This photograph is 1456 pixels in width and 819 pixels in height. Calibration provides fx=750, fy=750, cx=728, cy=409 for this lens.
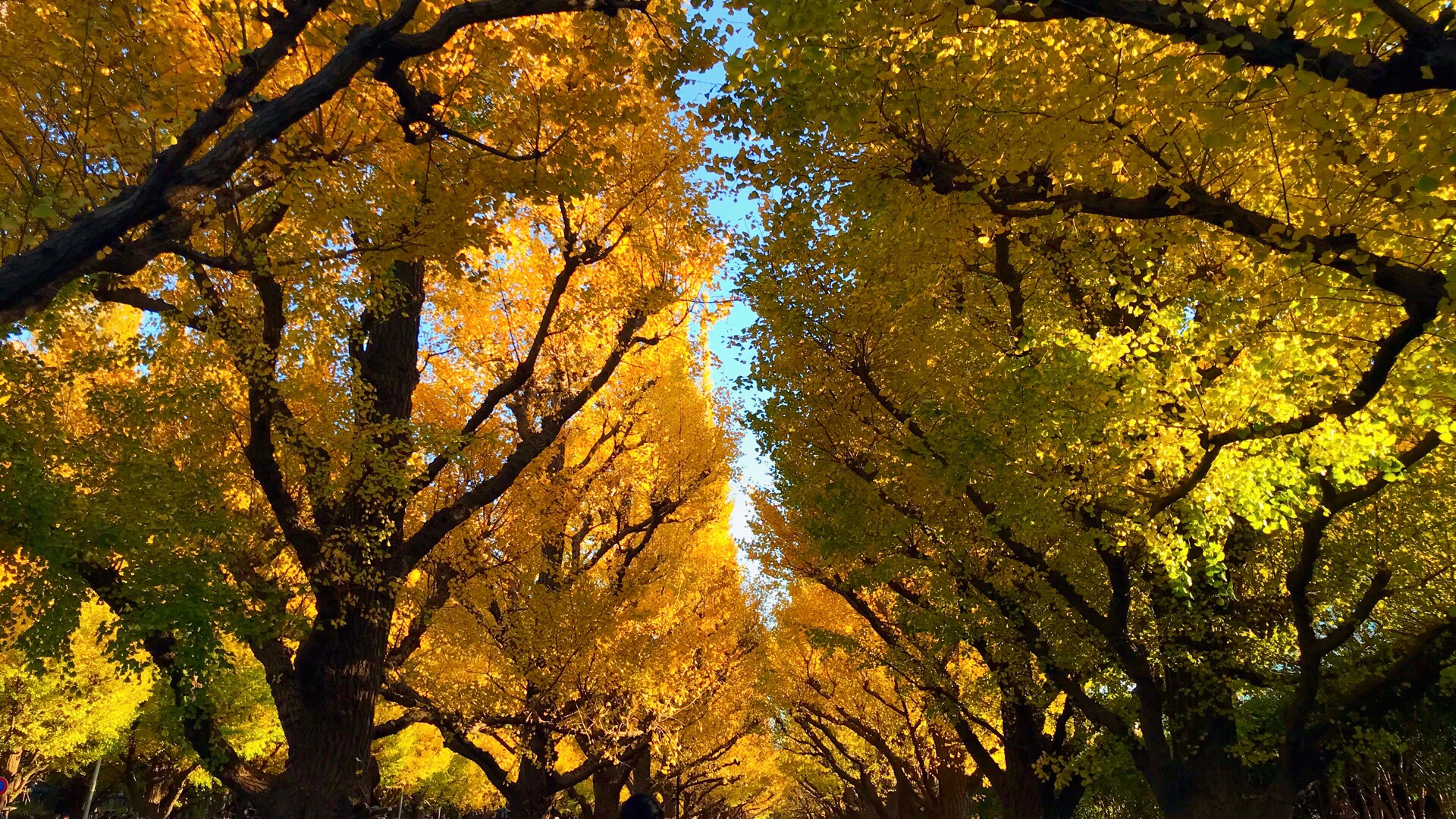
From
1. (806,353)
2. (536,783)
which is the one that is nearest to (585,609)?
(536,783)

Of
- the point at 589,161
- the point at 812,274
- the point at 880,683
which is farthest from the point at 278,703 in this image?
the point at 880,683

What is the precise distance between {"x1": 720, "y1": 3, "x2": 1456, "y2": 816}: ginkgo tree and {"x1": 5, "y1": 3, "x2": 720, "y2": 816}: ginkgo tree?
1.62 meters

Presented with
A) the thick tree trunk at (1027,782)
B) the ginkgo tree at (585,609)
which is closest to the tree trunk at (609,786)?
the ginkgo tree at (585,609)

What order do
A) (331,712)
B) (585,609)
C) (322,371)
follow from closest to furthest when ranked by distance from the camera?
(331,712) < (322,371) < (585,609)

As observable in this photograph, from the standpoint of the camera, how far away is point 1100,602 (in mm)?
9312

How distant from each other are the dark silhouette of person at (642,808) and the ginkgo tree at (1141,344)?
365 centimetres

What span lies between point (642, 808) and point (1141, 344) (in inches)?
237

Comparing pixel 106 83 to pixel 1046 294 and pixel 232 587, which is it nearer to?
pixel 232 587

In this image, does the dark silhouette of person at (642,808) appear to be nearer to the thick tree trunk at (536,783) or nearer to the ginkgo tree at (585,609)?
the ginkgo tree at (585,609)

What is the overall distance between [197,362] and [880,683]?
51.1ft

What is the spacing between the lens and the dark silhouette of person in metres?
3.59

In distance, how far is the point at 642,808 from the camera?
3.64m

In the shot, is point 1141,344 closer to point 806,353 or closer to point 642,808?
point 806,353

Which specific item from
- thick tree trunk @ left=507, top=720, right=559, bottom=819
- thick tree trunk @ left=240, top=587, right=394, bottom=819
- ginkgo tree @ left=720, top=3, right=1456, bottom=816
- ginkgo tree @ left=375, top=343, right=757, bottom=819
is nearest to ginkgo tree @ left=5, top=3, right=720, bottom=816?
thick tree trunk @ left=240, top=587, right=394, bottom=819
